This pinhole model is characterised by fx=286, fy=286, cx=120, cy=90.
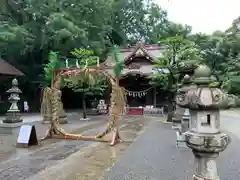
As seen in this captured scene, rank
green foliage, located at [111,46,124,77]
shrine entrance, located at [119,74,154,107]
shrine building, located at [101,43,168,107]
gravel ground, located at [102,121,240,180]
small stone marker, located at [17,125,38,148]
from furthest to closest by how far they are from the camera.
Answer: shrine entrance, located at [119,74,154,107] → shrine building, located at [101,43,168,107] → green foliage, located at [111,46,124,77] → small stone marker, located at [17,125,38,148] → gravel ground, located at [102,121,240,180]

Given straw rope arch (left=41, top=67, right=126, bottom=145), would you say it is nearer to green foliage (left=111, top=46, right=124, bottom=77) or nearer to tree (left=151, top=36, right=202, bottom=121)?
green foliage (left=111, top=46, right=124, bottom=77)

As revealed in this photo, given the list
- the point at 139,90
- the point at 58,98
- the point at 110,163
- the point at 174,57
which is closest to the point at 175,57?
the point at 174,57

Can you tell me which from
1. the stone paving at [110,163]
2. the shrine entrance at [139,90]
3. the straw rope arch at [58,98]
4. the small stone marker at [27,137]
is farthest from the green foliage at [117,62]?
the shrine entrance at [139,90]

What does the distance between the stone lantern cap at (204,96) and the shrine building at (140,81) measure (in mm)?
18968

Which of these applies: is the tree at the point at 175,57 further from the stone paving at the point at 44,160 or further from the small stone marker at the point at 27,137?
the small stone marker at the point at 27,137

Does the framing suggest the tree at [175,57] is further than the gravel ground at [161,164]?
Yes

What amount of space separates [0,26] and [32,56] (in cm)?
471

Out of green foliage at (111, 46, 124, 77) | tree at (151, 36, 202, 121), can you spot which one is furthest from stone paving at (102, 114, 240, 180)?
tree at (151, 36, 202, 121)

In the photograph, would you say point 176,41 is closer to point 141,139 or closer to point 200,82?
point 141,139

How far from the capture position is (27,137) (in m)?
7.88

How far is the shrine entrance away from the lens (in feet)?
75.8

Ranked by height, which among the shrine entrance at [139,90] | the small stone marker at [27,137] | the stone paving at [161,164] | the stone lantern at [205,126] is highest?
the shrine entrance at [139,90]

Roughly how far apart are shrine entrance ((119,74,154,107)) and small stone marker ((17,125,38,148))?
49.5 feet

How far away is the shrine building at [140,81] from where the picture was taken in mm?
22719
